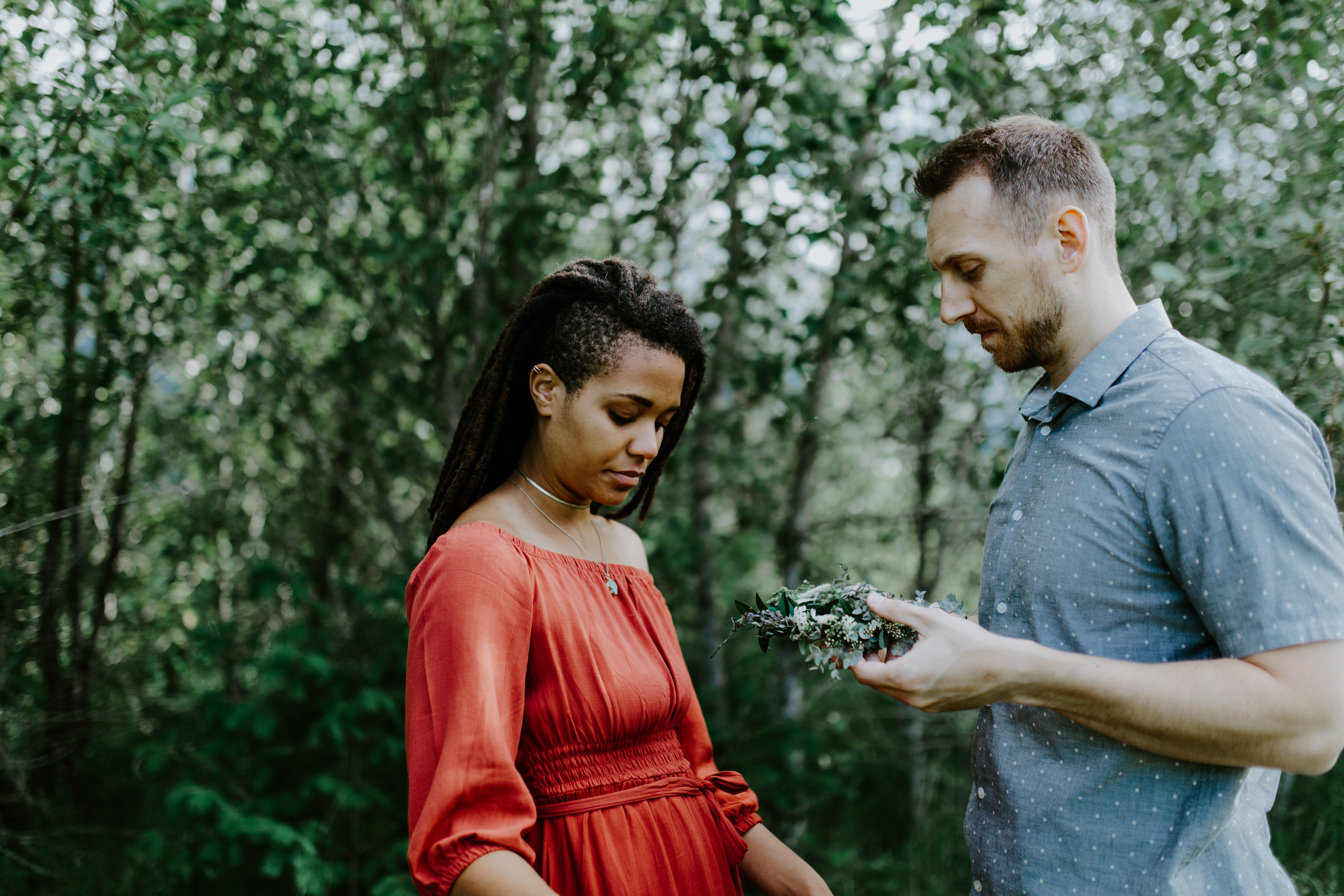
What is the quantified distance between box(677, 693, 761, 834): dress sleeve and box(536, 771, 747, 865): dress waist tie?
0.02 metres

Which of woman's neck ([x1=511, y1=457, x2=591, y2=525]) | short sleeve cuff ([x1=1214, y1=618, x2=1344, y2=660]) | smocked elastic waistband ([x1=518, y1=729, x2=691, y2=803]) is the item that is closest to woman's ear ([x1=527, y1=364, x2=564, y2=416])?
woman's neck ([x1=511, y1=457, x2=591, y2=525])

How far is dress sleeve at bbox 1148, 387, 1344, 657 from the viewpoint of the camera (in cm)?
124

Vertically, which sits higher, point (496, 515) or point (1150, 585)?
point (496, 515)

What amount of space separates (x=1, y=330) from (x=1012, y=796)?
4.58 metres

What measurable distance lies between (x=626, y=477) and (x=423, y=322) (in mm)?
3021

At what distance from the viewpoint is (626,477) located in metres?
1.93

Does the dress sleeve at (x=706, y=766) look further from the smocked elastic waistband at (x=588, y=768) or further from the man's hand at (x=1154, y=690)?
the man's hand at (x=1154, y=690)

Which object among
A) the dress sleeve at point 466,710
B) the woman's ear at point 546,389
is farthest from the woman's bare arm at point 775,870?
the woman's ear at point 546,389

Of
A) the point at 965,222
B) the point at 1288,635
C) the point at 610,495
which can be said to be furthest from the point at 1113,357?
the point at 610,495

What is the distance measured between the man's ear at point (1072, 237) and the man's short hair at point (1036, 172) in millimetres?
22

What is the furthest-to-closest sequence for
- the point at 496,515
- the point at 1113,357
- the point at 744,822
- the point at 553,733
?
the point at 744,822
the point at 496,515
the point at 553,733
the point at 1113,357

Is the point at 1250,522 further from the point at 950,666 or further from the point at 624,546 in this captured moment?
the point at 624,546

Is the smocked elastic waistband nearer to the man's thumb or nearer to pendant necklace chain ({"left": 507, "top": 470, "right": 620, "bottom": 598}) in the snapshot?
pendant necklace chain ({"left": 507, "top": 470, "right": 620, "bottom": 598})

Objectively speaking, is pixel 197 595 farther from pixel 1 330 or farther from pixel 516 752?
pixel 516 752
